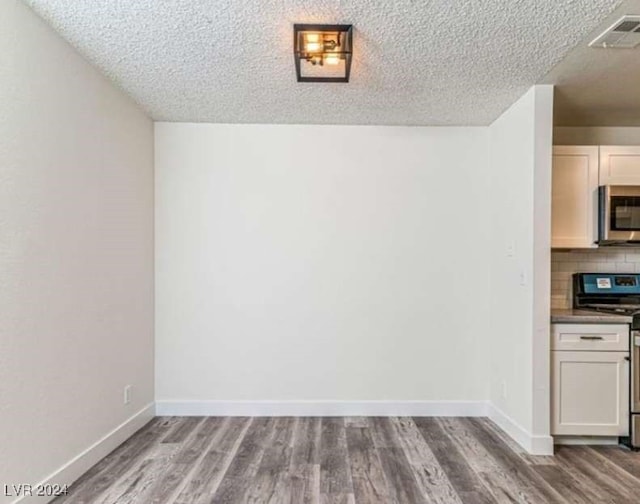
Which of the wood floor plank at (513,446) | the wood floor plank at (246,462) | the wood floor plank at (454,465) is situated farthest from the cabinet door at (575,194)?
the wood floor plank at (246,462)

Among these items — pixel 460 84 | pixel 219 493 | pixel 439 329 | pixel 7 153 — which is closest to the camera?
pixel 7 153

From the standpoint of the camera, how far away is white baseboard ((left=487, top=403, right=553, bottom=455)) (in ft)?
9.14

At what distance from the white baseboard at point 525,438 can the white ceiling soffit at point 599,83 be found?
2.35 m

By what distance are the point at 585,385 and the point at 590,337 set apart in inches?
12.9

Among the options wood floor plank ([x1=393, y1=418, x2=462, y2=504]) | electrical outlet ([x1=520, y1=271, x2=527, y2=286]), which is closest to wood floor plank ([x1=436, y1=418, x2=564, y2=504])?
wood floor plank ([x1=393, y1=418, x2=462, y2=504])

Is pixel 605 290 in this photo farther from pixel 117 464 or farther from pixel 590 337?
pixel 117 464

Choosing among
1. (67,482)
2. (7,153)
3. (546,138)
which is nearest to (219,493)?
(67,482)

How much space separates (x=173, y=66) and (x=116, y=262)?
1.35m

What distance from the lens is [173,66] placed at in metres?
2.56

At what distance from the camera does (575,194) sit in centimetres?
322

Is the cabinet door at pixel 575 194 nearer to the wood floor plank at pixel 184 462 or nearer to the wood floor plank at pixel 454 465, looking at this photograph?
the wood floor plank at pixel 454 465

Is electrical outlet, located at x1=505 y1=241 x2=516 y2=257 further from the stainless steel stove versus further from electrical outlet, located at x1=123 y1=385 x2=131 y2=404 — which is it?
electrical outlet, located at x1=123 y1=385 x2=131 y2=404

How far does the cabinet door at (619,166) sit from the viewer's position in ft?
10.5

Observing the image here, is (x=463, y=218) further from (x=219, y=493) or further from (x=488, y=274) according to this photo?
(x=219, y=493)
